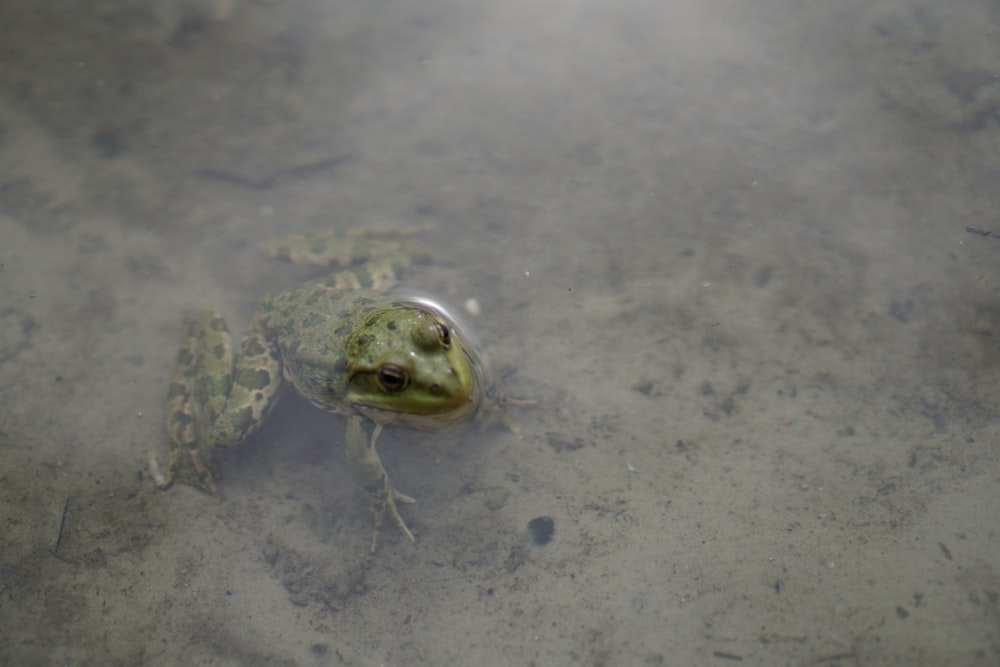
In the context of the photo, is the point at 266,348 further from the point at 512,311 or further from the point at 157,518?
the point at 512,311

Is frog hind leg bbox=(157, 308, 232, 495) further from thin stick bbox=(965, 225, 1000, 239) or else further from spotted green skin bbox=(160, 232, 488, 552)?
thin stick bbox=(965, 225, 1000, 239)

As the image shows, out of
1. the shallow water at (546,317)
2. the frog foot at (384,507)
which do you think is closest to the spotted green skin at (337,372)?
the frog foot at (384,507)

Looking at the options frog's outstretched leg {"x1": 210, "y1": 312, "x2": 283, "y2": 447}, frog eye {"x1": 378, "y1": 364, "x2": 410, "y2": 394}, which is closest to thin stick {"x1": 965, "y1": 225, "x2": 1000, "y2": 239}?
frog eye {"x1": 378, "y1": 364, "x2": 410, "y2": 394}

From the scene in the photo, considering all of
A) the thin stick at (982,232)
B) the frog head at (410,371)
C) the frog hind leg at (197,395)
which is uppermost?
the thin stick at (982,232)

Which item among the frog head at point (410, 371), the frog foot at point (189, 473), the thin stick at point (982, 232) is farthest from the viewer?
the thin stick at point (982, 232)

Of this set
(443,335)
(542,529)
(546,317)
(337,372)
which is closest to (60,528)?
(337,372)

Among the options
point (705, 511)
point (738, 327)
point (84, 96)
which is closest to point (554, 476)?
point (705, 511)

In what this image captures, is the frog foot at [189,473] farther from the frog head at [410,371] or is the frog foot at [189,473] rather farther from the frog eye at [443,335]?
the frog eye at [443,335]
